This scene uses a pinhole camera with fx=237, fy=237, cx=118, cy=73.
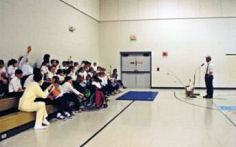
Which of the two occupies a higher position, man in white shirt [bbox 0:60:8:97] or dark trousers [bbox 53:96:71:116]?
man in white shirt [bbox 0:60:8:97]

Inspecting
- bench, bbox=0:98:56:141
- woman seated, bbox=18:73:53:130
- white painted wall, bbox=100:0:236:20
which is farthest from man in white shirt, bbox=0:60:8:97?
white painted wall, bbox=100:0:236:20

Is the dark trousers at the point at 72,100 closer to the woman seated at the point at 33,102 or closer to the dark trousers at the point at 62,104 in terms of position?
the dark trousers at the point at 62,104

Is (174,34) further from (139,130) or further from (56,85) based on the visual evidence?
(139,130)

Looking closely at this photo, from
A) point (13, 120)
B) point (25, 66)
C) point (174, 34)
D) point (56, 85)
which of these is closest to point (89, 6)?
point (174, 34)

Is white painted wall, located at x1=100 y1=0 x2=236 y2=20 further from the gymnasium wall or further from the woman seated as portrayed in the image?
the woman seated

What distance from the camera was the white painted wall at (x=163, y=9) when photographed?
12047 mm

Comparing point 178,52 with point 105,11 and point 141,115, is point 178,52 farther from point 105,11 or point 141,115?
point 141,115

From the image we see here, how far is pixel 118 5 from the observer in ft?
42.5

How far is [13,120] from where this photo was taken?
436 centimetres

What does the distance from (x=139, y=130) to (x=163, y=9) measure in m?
9.31

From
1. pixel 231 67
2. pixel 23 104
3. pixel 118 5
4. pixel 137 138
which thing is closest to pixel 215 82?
pixel 231 67

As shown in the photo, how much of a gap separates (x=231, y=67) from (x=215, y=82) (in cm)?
109

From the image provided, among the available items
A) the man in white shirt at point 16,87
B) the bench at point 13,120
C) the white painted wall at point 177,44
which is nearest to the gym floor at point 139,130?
the bench at point 13,120

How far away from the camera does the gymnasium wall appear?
12094mm
